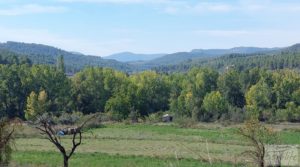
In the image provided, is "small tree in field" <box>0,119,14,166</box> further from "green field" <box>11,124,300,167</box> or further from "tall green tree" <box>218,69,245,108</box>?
"tall green tree" <box>218,69,245,108</box>

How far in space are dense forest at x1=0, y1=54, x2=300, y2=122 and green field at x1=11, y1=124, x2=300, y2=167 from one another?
2771 cm

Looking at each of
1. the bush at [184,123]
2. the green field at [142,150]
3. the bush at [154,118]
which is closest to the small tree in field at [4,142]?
the green field at [142,150]

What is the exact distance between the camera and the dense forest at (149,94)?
9250 centimetres

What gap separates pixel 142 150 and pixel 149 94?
56049 millimetres

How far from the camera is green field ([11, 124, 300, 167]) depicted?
39094 mm

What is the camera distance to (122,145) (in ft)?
169

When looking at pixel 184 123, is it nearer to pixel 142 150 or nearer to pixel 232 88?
pixel 232 88

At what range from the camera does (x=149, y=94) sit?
340 ft

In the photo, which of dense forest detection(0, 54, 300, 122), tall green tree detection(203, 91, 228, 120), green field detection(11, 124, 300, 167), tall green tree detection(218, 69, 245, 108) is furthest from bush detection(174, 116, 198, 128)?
tall green tree detection(218, 69, 245, 108)

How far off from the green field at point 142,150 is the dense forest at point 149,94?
27708 mm

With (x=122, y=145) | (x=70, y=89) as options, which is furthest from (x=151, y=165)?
(x=70, y=89)

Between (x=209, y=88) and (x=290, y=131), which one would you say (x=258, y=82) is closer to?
(x=209, y=88)

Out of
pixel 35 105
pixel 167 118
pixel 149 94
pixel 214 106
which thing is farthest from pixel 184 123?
pixel 35 105

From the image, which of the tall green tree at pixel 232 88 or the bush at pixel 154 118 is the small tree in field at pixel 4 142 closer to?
the bush at pixel 154 118
